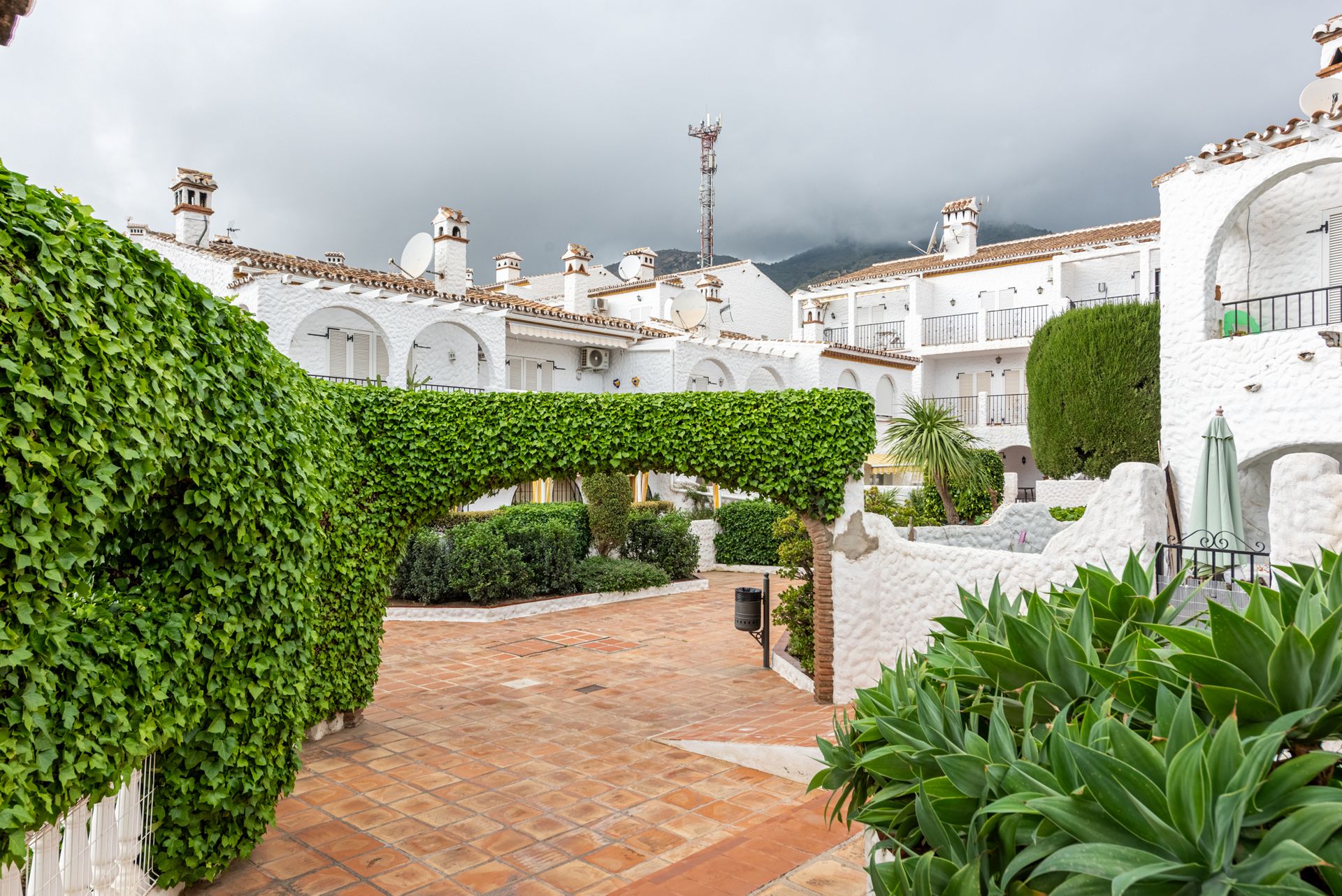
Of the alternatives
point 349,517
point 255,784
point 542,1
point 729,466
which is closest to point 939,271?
point 542,1

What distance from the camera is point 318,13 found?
14344 millimetres

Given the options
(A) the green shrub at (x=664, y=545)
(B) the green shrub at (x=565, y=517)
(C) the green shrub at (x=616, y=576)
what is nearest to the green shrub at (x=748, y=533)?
(A) the green shrub at (x=664, y=545)

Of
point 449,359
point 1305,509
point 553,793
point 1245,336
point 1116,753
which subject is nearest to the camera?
point 1116,753

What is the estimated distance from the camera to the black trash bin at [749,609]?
37.3 ft

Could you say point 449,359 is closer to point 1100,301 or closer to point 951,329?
point 951,329

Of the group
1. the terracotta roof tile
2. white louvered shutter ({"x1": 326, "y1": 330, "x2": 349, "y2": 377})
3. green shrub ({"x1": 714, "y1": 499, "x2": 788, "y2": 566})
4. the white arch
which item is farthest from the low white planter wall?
the terracotta roof tile

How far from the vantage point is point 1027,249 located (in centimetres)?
3206

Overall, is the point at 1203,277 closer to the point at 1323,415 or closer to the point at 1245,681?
the point at 1323,415

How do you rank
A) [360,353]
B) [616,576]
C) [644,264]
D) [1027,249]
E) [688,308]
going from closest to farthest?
[616,576] → [360,353] → [688,308] → [1027,249] → [644,264]

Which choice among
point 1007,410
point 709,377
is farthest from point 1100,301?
point 709,377

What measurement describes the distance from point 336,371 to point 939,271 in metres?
24.0

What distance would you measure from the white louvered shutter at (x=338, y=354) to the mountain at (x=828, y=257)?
6575 centimetres

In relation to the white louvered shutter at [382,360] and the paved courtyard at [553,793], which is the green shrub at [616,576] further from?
the white louvered shutter at [382,360]

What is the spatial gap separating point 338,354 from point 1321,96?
74.6 feet
